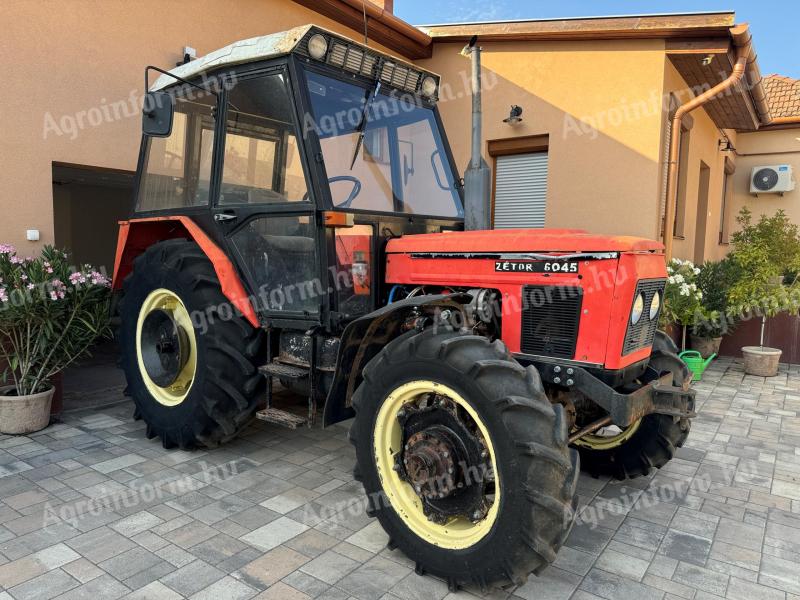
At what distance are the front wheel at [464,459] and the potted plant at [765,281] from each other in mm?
5822

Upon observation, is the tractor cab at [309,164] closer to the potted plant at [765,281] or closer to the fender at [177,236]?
the fender at [177,236]

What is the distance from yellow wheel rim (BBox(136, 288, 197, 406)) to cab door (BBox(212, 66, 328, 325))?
639mm

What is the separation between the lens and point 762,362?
22.2 feet

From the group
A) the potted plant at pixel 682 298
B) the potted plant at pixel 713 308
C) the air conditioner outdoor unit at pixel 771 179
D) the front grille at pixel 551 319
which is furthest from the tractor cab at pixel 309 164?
the air conditioner outdoor unit at pixel 771 179

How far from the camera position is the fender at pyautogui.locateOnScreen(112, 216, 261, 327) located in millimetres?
3477

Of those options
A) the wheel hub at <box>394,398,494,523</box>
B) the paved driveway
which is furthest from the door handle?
the wheel hub at <box>394,398,494,523</box>

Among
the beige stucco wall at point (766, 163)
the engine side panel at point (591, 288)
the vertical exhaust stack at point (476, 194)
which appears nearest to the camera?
the engine side panel at point (591, 288)

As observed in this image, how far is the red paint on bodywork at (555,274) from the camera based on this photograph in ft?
8.29

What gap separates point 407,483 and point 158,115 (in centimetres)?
250

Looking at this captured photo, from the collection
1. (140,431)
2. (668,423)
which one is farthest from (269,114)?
(668,423)

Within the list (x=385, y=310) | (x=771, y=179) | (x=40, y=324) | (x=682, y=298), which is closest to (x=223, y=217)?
(x=385, y=310)

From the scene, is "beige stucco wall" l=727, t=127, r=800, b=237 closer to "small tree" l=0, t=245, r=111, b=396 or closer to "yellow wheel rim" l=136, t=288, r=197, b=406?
"yellow wheel rim" l=136, t=288, r=197, b=406

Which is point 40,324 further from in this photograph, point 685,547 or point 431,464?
point 685,547

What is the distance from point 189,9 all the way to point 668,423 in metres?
5.21
